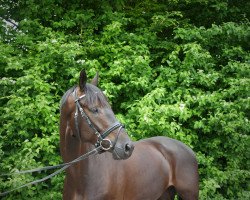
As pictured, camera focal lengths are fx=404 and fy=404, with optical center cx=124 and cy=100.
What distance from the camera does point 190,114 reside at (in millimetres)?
6730

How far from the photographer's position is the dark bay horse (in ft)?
10.8

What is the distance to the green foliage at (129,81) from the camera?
6066 mm

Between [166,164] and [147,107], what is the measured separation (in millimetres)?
1928

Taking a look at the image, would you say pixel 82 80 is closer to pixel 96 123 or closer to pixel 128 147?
pixel 96 123

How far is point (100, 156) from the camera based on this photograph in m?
3.65

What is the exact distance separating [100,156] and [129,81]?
11.2ft

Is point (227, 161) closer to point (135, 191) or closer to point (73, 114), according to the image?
point (135, 191)

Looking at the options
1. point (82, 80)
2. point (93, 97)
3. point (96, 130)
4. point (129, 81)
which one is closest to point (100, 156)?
point (96, 130)

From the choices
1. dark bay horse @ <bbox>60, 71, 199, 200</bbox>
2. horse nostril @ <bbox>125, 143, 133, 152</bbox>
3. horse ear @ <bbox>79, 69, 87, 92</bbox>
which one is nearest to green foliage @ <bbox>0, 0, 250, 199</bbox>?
dark bay horse @ <bbox>60, 71, 199, 200</bbox>

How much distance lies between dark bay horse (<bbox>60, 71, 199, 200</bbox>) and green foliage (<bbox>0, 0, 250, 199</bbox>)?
199 cm

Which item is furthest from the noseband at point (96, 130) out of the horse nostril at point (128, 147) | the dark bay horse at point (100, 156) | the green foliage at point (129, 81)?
the green foliage at point (129, 81)

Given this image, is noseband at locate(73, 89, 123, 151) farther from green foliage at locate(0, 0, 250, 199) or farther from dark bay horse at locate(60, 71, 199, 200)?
green foliage at locate(0, 0, 250, 199)

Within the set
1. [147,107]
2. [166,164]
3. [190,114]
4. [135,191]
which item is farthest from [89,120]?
[190,114]

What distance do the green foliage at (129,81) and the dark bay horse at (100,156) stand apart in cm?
199
